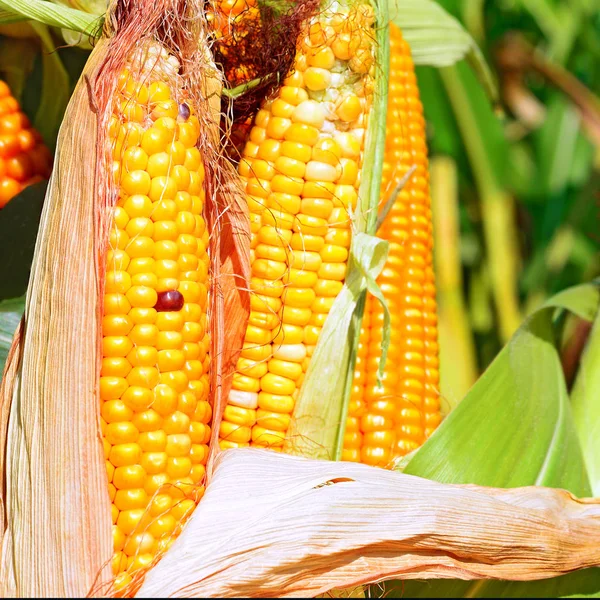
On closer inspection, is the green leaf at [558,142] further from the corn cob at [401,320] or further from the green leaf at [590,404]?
the corn cob at [401,320]

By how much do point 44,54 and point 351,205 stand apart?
0.65m

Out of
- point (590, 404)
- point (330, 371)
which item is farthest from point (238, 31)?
point (590, 404)

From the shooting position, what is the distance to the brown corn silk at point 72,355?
35.3 inches

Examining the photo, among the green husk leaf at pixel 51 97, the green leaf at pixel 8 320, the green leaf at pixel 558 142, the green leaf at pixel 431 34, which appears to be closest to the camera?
the green leaf at pixel 8 320

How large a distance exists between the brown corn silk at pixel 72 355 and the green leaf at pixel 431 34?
2.31 ft

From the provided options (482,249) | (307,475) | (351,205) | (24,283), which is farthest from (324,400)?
(482,249)

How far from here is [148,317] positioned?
953 mm

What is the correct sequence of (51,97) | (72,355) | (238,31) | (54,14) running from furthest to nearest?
(51,97)
(238,31)
(54,14)
(72,355)

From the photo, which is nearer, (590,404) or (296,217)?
(296,217)

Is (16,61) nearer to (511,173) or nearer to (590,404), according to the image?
(590,404)

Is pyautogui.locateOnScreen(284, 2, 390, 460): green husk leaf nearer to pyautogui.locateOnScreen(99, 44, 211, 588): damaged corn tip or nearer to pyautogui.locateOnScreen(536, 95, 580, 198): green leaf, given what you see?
pyautogui.locateOnScreen(99, 44, 211, 588): damaged corn tip

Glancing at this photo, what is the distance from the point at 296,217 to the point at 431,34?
75cm

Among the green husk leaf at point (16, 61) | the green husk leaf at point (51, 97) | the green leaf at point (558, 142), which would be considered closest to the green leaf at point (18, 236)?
A: the green husk leaf at point (51, 97)

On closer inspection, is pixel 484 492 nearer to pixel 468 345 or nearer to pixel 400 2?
pixel 400 2
